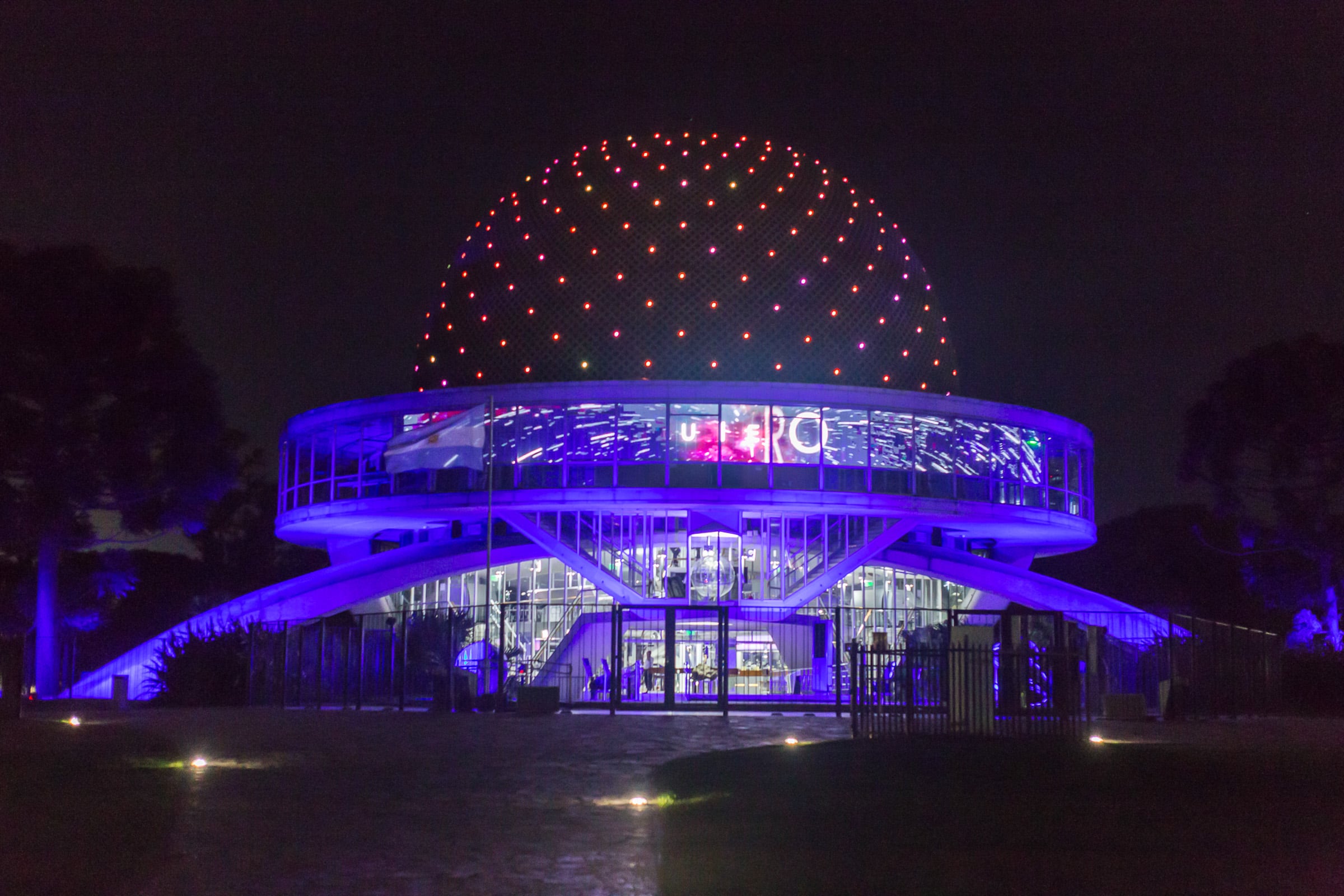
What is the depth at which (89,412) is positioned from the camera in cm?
3894

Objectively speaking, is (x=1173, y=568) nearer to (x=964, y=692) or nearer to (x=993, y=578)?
(x=993, y=578)

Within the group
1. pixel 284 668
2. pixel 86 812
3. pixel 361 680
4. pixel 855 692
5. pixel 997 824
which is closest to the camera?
pixel 997 824

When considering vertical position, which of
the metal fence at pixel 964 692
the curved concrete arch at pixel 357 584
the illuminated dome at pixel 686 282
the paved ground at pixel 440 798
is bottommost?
the paved ground at pixel 440 798

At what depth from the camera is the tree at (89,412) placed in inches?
1501

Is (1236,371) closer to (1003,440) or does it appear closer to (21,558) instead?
(1003,440)

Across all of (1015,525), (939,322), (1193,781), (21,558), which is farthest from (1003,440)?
(21,558)

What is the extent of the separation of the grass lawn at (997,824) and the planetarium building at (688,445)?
17038mm

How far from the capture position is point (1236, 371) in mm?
44406

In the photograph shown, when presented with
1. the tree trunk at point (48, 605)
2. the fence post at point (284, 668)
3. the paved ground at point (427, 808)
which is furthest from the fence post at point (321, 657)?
the tree trunk at point (48, 605)

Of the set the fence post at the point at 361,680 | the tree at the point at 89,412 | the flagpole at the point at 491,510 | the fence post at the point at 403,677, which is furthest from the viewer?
the tree at the point at 89,412

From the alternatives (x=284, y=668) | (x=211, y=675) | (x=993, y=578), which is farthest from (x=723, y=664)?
(x=993, y=578)

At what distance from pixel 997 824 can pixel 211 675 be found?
66.9 ft

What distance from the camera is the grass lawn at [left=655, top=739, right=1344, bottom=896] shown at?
8.27 m

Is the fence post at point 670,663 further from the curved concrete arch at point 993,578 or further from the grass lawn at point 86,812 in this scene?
the curved concrete arch at point 993,578
